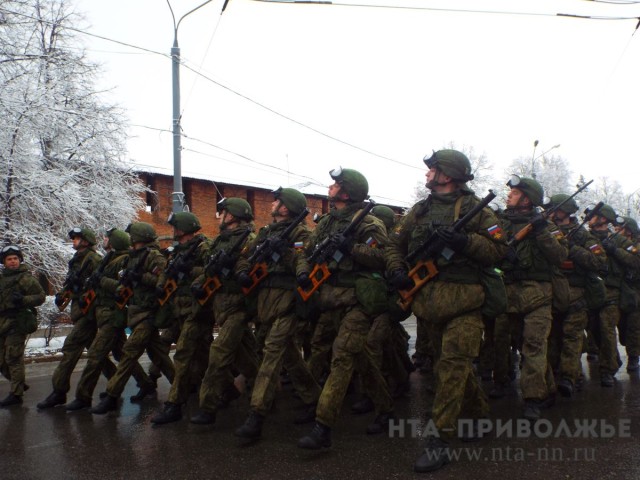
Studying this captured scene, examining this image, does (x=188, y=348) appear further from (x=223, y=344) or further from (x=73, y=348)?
(x=73, y=348)

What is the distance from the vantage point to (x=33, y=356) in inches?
439

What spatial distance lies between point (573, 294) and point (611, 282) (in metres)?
1.40

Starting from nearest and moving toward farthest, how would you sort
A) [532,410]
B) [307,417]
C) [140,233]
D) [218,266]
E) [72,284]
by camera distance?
[532,410]
[307,417]
[218,266]
[140,233]
[72,284]

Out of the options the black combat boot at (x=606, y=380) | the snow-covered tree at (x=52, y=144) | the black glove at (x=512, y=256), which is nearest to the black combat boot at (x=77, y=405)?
the black glove at (x=512, y=256)

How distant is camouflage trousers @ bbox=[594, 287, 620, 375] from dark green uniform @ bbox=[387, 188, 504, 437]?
3043 millimetres

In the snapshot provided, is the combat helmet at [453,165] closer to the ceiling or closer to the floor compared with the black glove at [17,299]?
closer to the ceiling

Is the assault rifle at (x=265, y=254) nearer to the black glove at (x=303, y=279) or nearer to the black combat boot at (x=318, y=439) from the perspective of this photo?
the black glove at (x=303, y=279)

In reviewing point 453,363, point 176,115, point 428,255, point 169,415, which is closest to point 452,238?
point 428,255

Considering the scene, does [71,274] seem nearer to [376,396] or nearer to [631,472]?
[376,396]

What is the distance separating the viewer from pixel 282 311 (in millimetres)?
5109

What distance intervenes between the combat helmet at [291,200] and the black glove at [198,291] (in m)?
1.22

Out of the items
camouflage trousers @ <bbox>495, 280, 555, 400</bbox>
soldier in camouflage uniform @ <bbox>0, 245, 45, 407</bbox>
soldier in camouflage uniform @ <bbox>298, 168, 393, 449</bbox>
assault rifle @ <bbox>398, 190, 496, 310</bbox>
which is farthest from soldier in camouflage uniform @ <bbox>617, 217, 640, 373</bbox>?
soldier in camouflage uniform @ <bbox>0, 245, 45, 407</bbox>

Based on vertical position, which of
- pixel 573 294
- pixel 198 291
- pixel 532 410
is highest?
pixel 573 294

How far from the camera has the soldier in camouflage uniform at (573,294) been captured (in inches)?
237
